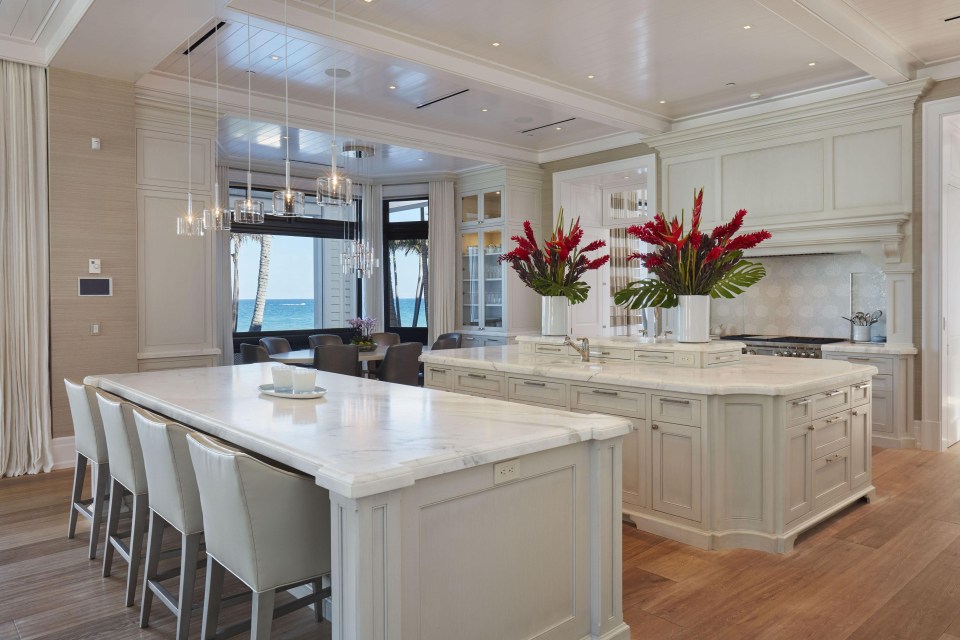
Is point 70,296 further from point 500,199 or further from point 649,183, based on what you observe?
point 649,183

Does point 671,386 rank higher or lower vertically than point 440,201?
lower

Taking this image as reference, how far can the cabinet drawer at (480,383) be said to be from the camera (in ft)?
14.1

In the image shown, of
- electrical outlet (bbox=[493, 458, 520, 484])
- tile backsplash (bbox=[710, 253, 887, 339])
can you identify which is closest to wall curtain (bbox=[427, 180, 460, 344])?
tile backsplash (bbox=[710, 253, 887, 339])

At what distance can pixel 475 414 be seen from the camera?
2.45m

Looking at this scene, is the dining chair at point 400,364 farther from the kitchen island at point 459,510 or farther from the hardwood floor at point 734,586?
the kitchen island at point 459,510

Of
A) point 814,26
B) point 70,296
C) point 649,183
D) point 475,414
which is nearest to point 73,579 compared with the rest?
A: point 475,414

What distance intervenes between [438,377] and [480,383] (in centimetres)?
50

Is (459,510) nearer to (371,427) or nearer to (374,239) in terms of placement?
A: (371,427)

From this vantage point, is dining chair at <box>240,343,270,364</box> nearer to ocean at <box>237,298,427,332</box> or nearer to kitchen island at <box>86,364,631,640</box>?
ocean at <box>237,298,427,332</box>

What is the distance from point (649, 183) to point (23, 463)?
6.21 metres

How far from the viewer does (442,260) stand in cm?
887

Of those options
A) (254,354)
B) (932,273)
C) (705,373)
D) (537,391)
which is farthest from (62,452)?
(932,273)

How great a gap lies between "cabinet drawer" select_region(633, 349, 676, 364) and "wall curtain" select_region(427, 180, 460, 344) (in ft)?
16.4

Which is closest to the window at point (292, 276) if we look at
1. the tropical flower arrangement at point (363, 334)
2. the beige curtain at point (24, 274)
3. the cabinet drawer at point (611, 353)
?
the tropical flower arrangement at point (363, 334)
